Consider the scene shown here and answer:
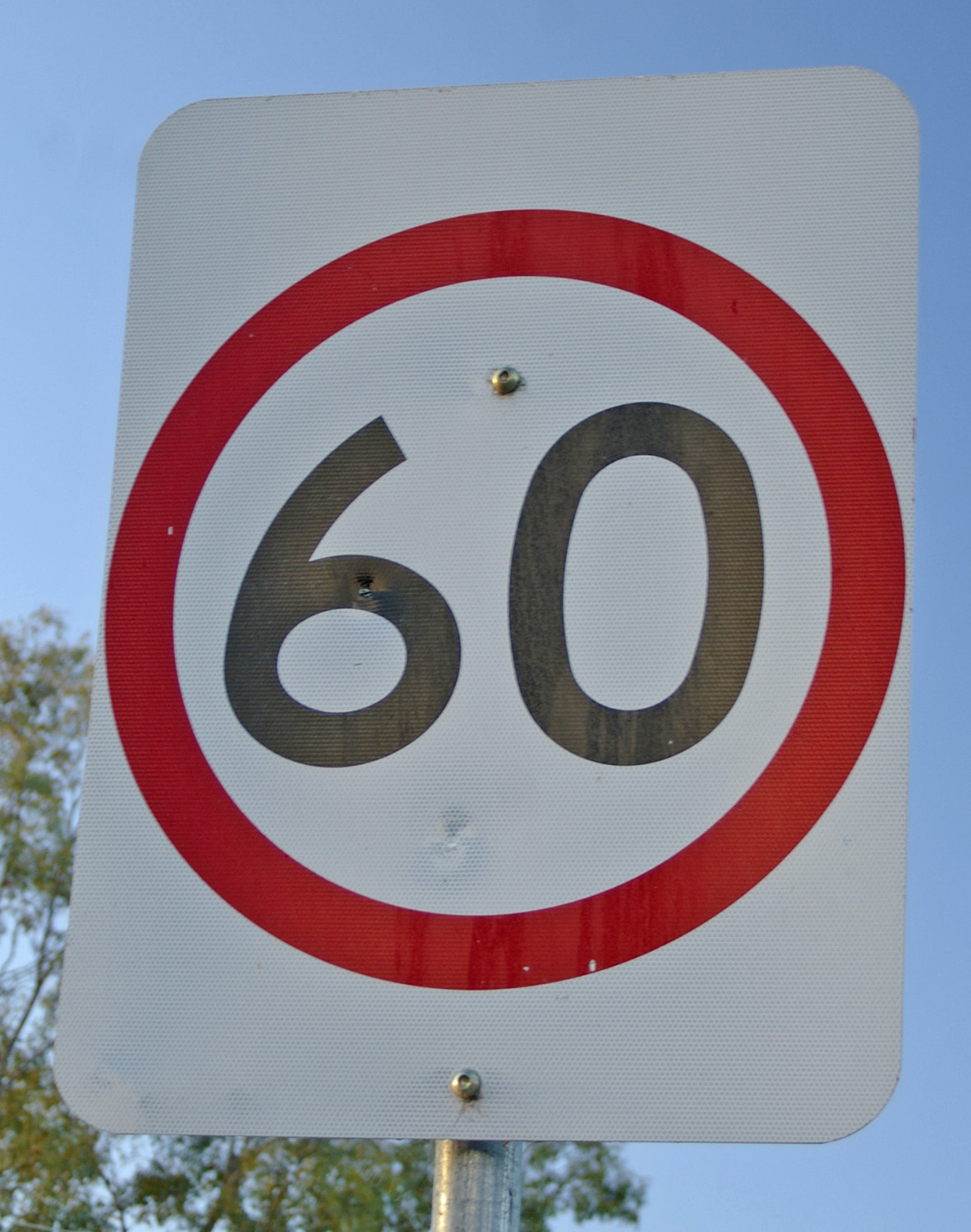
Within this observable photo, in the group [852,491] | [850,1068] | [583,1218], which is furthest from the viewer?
[583,1218]

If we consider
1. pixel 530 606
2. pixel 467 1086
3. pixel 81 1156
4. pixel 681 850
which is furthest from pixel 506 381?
pixel 81 1156

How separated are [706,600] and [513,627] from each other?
16cm

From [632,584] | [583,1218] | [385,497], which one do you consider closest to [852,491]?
[632,584]

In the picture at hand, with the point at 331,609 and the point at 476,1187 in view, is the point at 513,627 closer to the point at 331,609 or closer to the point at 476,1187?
the point at 331,609

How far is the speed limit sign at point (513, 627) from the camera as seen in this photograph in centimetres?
109

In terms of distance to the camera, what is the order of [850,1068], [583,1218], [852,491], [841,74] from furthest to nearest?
[583,1218] → [841,74] → [852,491] → [850,1068]

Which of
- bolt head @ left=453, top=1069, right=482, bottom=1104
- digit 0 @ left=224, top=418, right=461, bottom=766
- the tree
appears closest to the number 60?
digit 0 @ left=224, top=418, right=461, bottom=766

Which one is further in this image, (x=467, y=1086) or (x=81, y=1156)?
(x=81, y=1156)

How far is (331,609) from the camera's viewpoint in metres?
1.22

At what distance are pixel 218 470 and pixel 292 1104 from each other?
0.53 meters

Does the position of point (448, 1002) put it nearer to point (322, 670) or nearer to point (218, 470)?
point (322, 670)

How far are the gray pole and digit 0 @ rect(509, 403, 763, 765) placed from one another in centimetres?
30

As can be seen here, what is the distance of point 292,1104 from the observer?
1101mm

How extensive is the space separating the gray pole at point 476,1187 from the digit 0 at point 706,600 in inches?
11.8
